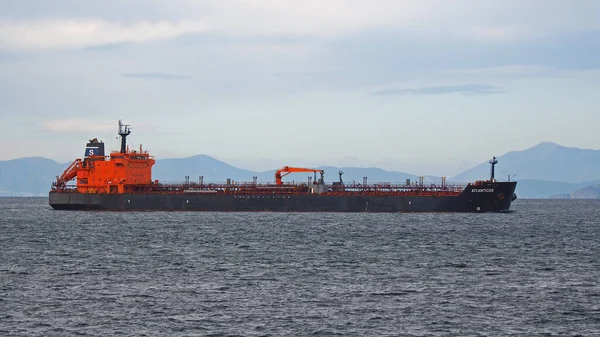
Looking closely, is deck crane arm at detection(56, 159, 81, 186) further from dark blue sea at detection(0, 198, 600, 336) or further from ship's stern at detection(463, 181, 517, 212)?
ship's stern at detection(463, 181, 517, 212)

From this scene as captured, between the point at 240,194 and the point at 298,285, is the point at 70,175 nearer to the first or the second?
the point at 240,194

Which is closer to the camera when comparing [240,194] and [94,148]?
[240,194]

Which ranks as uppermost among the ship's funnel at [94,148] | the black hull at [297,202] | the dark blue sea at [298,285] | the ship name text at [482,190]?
the ship's funnel at [94,148]

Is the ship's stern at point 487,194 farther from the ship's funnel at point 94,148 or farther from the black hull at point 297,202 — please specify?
the ship's funnel at point 94,148

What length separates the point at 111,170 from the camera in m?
112

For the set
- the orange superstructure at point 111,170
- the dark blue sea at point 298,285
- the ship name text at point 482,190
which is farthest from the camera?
the orange superstructure at point 111,170

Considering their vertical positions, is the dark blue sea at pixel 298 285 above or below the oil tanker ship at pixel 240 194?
below

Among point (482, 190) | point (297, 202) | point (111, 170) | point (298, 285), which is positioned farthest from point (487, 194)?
point (298, 285)

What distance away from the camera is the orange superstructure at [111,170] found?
11225 centimetres

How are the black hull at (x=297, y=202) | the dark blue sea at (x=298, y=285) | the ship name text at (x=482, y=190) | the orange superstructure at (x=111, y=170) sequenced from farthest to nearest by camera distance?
1. the orange superstructure at (x=111, y=170)
2. the black hull at (x=297, y=202)
3. the ship name text at (x=482, y=190)
4. the dark blue sea at (x=298, y=285)

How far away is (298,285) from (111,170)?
3023 inches

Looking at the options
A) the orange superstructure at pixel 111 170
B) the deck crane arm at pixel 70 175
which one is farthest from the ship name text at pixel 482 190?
the deck crane arm at pixel 70 175

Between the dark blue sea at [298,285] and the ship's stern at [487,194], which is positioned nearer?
the dark blue sea at [298,285]

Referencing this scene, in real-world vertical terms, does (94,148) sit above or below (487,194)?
above
